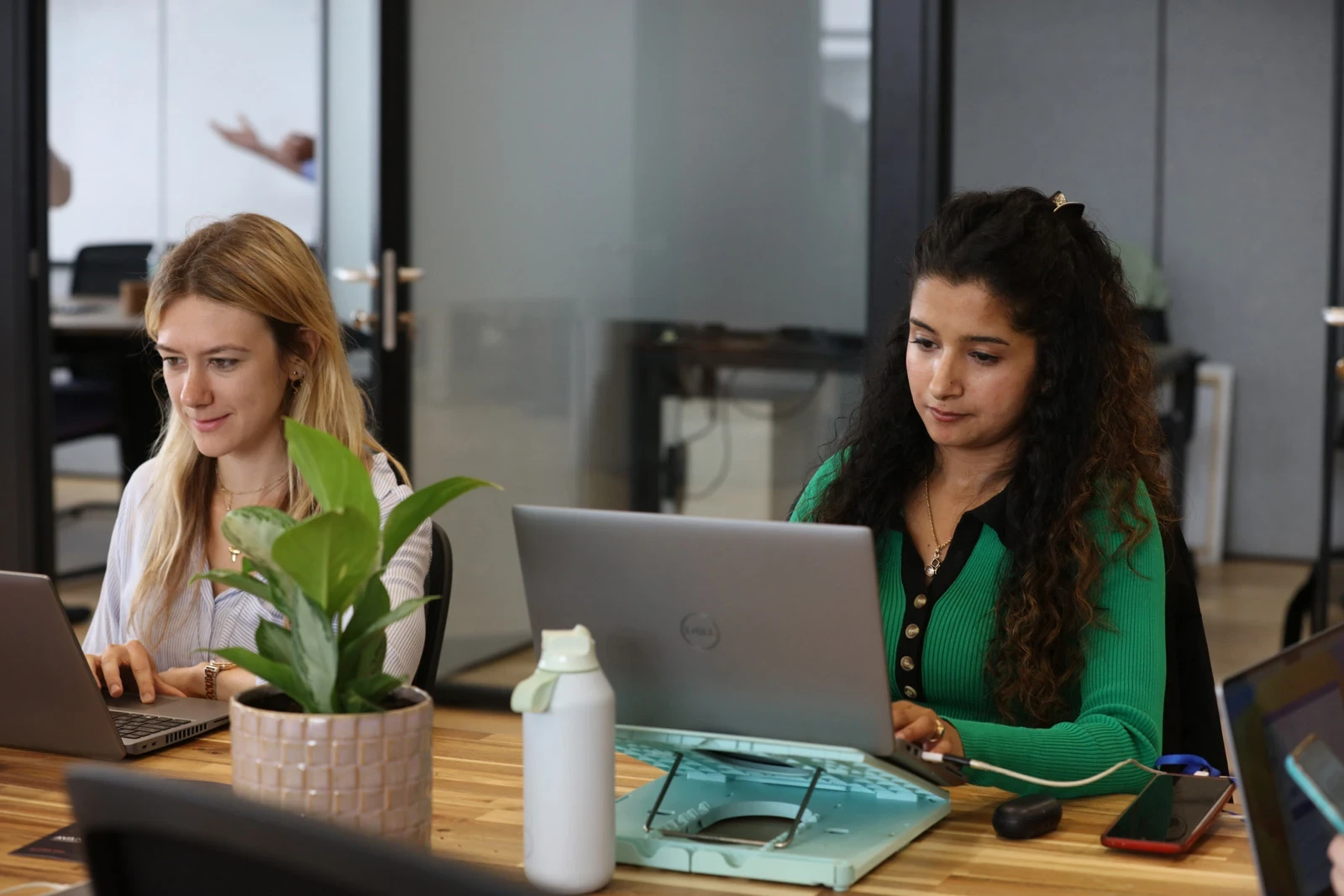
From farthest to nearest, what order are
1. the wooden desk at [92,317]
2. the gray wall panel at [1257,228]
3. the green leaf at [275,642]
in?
the gray wall panel at [1257,228]
the wooden desk at [92,317]
the green leaf at [275,642]

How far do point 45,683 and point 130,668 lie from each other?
9.7 inches

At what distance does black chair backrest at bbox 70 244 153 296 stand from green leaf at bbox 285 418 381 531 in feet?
16.7

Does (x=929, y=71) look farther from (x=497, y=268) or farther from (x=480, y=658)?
(x=480, y=658)

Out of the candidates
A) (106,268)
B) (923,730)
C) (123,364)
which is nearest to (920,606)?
(923,730)

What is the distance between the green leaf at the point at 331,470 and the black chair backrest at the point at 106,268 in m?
5.08

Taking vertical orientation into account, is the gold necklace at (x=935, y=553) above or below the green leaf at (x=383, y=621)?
below

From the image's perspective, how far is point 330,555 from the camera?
1021 millimetres

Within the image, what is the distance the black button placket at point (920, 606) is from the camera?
1649mm

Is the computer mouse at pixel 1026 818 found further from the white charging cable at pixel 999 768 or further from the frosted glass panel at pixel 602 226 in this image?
the frosted glass panel at pixel 602 226

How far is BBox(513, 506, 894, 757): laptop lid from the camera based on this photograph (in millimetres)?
1080

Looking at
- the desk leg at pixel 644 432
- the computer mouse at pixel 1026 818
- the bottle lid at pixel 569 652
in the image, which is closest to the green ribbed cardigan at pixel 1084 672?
the computer mouse at pixel 1026 818

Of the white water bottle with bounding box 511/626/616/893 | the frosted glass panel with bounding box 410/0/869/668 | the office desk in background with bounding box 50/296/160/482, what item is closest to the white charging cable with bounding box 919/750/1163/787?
the white water bottle with bounding box 511/626/616/893

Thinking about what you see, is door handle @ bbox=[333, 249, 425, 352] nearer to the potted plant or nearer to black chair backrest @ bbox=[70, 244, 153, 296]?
the potted plant

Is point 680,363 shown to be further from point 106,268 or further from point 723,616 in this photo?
point 106,268
